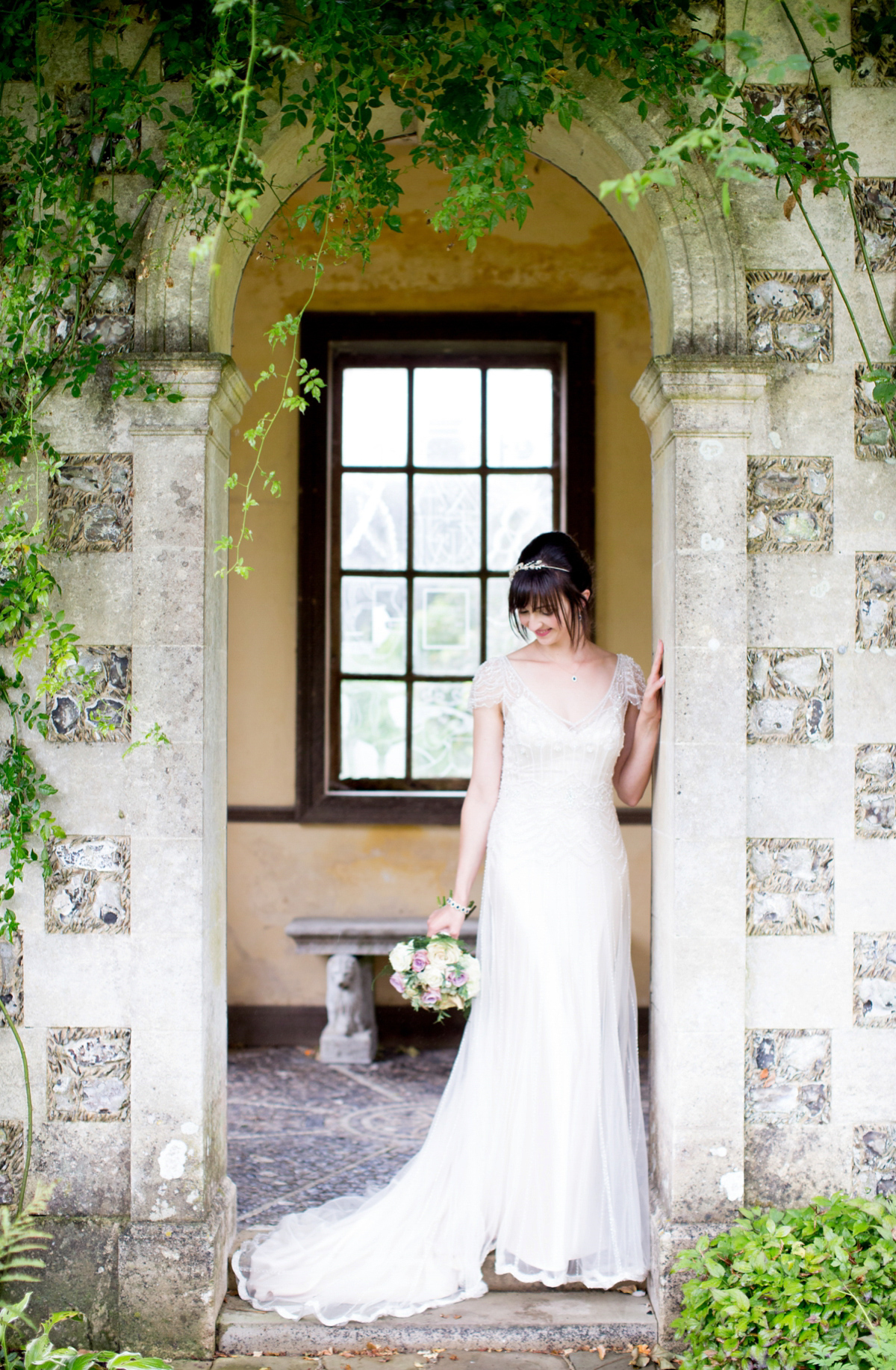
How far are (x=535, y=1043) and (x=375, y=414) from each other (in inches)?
132

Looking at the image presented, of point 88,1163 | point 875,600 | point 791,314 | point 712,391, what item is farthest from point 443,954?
point 791,314

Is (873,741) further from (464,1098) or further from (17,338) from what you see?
(17,338)

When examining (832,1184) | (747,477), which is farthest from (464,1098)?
(747,477)

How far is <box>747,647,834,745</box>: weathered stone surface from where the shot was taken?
2752mm

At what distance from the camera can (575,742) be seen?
2.88 meters

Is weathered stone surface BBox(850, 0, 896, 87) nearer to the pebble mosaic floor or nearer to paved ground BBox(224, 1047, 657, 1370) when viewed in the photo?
paved ground BBox(224, 1047, 657, 1370)

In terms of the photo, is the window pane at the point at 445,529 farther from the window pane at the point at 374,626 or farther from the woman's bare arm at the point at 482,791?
the woman's bare arm at the point at 482,791

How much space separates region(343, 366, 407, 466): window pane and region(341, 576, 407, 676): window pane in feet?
2.01

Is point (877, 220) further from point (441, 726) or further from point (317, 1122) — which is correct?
point (317, 1122)

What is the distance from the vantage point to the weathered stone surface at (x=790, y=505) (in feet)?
9.03

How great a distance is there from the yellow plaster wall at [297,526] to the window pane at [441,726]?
38 cm

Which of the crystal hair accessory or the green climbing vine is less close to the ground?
the green climbing vine

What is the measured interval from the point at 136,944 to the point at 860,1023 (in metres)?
1.86

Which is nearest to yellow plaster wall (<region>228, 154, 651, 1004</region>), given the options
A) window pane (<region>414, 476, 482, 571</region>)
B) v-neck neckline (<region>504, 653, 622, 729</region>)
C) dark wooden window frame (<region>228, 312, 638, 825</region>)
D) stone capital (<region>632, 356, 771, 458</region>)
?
dark wooden window frame (<region>228, 312, 638, 825</region>)
